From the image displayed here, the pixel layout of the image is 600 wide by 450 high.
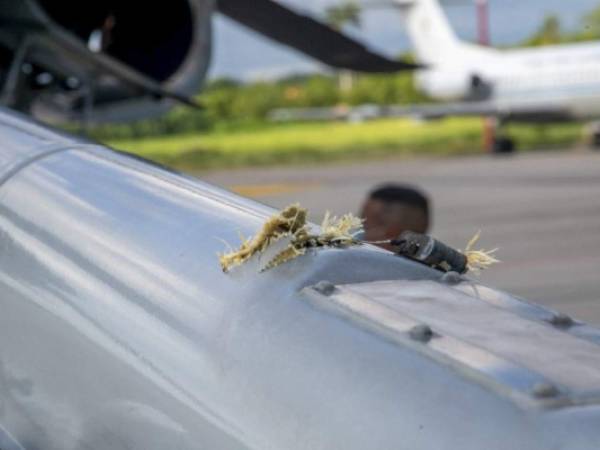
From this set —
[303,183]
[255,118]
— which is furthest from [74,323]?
[255,118]

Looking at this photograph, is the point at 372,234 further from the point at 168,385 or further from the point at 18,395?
the point at 168,385

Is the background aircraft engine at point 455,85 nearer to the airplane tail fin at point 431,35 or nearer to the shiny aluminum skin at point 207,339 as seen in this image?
the airplane tail fin at point 431,35

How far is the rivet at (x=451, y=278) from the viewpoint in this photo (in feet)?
7.99

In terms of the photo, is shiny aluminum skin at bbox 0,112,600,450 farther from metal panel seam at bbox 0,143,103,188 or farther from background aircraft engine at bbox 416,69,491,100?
background aircraft engine at bbox 416,69,491,100

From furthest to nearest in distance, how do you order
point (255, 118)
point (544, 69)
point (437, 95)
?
point (255, 118)
point (437, 95)
point (544, 69)

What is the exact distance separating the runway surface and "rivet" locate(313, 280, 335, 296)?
539 centimetres

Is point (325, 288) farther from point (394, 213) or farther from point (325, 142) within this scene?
point (325, 142)

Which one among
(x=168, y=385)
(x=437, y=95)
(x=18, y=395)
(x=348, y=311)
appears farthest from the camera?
(x=437, y=95)

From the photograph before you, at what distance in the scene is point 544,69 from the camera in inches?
1582

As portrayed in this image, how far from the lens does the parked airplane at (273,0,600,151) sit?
3869cm

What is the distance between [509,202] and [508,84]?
68.0ft

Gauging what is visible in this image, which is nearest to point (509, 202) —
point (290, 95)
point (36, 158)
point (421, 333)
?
point (36, 158)

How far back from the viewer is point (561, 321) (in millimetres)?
2238

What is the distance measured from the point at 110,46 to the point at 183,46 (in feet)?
1.47
